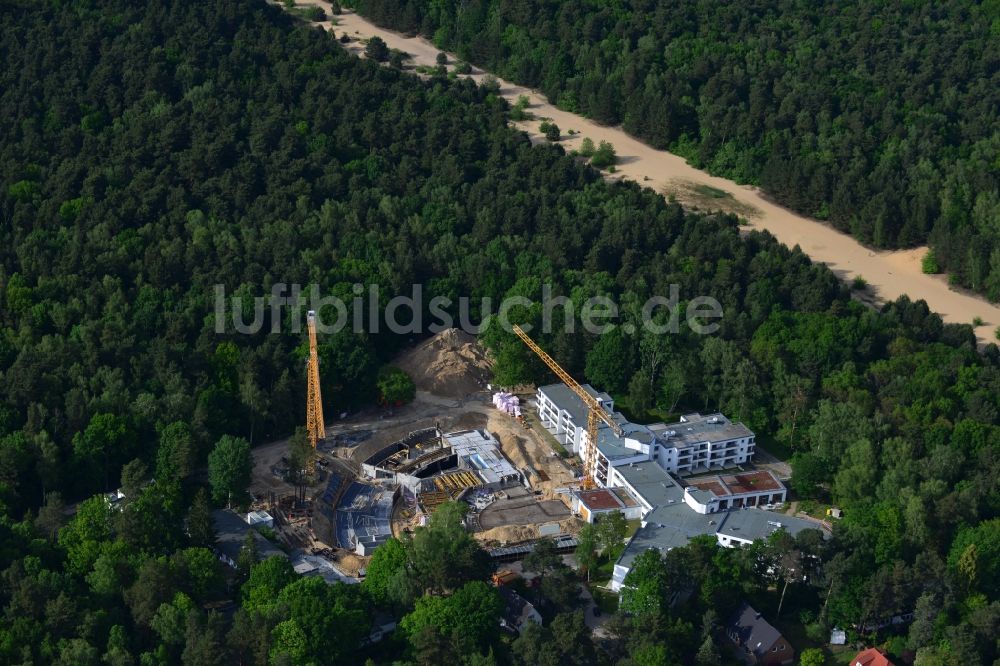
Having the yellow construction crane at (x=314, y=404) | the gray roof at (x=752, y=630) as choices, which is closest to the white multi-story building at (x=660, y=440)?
the yellow construction crane at (x=314, y=404)

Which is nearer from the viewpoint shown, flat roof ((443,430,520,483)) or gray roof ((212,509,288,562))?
gray roof ((212,509,288,562))

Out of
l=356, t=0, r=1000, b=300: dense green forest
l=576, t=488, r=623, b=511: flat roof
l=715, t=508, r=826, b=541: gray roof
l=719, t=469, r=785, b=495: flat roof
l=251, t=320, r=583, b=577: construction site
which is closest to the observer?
l=715, t=508, r=826, b=541: gray roof

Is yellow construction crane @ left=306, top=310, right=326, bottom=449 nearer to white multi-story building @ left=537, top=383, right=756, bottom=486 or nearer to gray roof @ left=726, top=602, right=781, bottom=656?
white multi-story building @ left=537, top=383, right=756, bottom=486

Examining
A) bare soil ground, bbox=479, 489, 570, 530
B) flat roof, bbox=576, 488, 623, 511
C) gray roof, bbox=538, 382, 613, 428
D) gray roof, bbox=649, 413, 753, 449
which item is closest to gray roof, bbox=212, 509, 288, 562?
bare soil ground, bbox=479, 489, 570, 530

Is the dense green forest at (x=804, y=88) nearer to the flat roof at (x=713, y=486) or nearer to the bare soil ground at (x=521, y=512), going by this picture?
the flat roof at (x=713, y=486)

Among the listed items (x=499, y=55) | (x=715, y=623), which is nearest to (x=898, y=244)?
(x=499, y=55)

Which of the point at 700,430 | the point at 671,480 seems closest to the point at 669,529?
the point at 671,480
